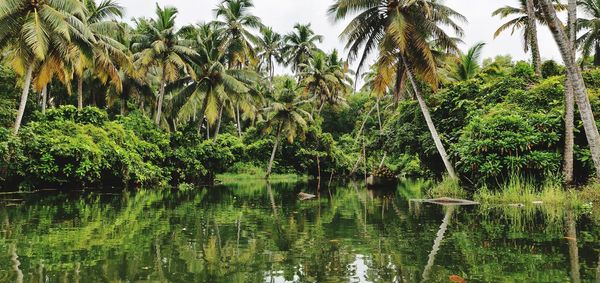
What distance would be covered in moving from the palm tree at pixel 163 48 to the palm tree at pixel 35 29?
8338 millimetres

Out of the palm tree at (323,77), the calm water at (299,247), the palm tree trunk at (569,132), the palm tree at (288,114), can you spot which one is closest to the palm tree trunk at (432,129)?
the palm tree trunk at (569,132)

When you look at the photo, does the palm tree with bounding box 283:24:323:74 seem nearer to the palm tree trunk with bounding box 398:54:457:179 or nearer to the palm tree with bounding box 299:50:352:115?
the palm tree with bounding box 299:50:352:115

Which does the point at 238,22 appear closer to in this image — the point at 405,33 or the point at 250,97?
the point at 250,97

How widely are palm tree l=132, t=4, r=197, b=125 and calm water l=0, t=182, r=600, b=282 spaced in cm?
1795

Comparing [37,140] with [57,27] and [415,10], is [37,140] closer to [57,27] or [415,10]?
[57,27]

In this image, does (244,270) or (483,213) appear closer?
(244,270)

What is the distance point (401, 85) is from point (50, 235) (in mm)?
15919

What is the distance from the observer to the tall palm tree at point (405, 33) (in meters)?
17.7

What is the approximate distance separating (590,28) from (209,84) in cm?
2404

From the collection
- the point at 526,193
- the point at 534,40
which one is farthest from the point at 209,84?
the point at 526,193

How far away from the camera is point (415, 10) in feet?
60.0

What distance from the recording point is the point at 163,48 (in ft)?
91.9

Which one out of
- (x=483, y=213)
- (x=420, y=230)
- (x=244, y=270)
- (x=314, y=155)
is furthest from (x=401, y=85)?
(x=314, y=155)

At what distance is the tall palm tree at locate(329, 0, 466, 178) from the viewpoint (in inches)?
696
